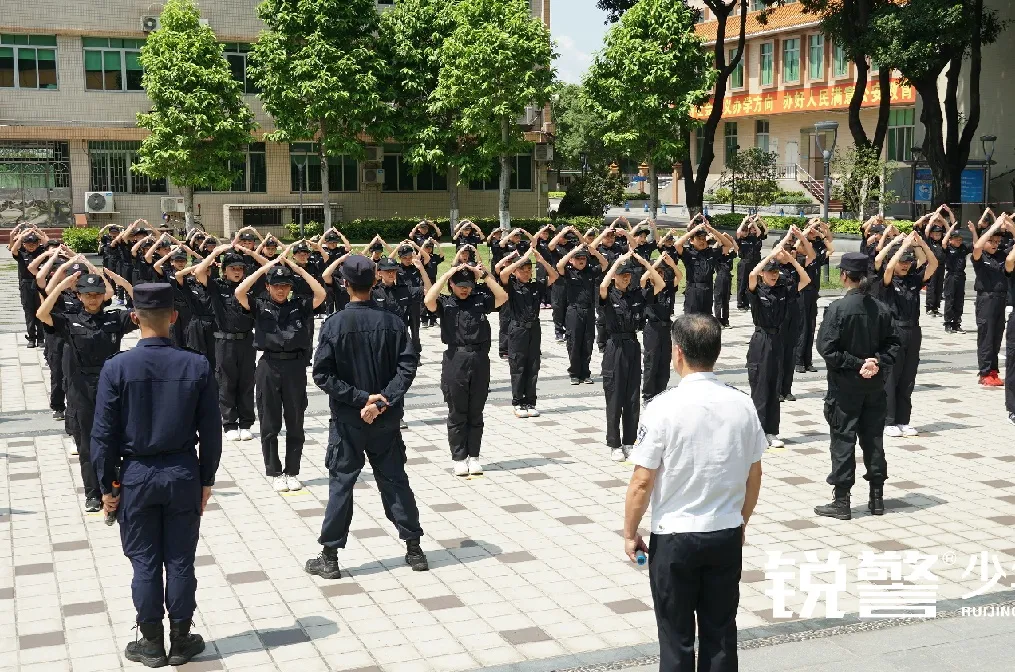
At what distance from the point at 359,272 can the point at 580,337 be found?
8.03 metres

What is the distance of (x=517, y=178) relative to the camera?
46.4 metres

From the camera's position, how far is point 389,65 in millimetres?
39969

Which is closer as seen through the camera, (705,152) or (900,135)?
(705,152)

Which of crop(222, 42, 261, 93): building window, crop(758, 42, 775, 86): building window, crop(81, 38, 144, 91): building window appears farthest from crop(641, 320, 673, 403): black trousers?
crop(758, 42, 775, 86): building window

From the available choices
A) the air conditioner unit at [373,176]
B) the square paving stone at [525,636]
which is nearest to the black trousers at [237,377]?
the square paving stone at [525,636]

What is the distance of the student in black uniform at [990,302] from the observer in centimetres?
1545

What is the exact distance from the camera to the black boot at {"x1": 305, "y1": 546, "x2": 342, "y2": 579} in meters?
8.17

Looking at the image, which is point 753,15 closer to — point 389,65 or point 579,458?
point 389,65

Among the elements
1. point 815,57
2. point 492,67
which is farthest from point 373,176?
point 815,57

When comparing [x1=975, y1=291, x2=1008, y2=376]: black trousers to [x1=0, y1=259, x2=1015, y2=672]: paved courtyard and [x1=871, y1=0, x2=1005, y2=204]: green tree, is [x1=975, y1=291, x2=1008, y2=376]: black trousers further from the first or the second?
[x1=871, y1=0, x2=1005, y2=204]: green tree

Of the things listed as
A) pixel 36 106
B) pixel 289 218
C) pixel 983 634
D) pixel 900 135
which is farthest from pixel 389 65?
pixel 983 634

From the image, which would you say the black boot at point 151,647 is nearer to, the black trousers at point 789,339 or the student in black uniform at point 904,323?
the black trousers at point 789,339

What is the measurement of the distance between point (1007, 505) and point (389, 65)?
3289 cm

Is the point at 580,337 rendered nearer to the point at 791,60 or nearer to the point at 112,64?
the point at 112,64
